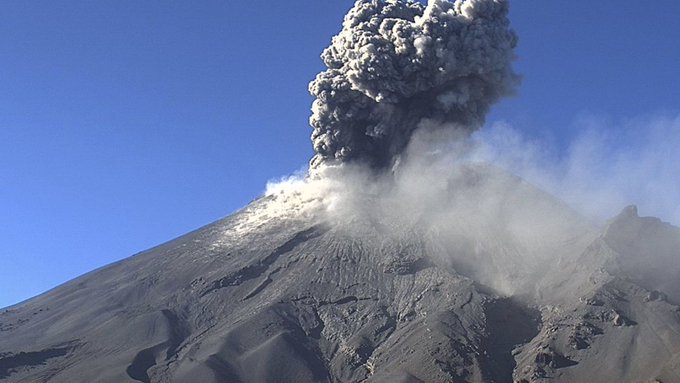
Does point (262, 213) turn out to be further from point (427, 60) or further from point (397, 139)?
point (427, 60)

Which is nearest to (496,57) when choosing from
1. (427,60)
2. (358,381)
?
(427,60)

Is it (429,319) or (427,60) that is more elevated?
(427,60)

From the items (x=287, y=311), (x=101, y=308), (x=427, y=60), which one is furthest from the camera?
(x=427, y=60)

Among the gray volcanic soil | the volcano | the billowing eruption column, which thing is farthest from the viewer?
the billowing eruption column

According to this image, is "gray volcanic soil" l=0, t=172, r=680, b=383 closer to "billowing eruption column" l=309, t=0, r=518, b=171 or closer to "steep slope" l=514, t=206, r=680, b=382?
"steep slope" l=514, t=206, r=680, b=382

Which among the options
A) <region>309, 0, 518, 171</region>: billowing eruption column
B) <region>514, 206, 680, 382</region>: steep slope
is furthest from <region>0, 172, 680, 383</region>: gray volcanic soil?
<region>309, 0, 518, 171</region>: billowing eruption column
